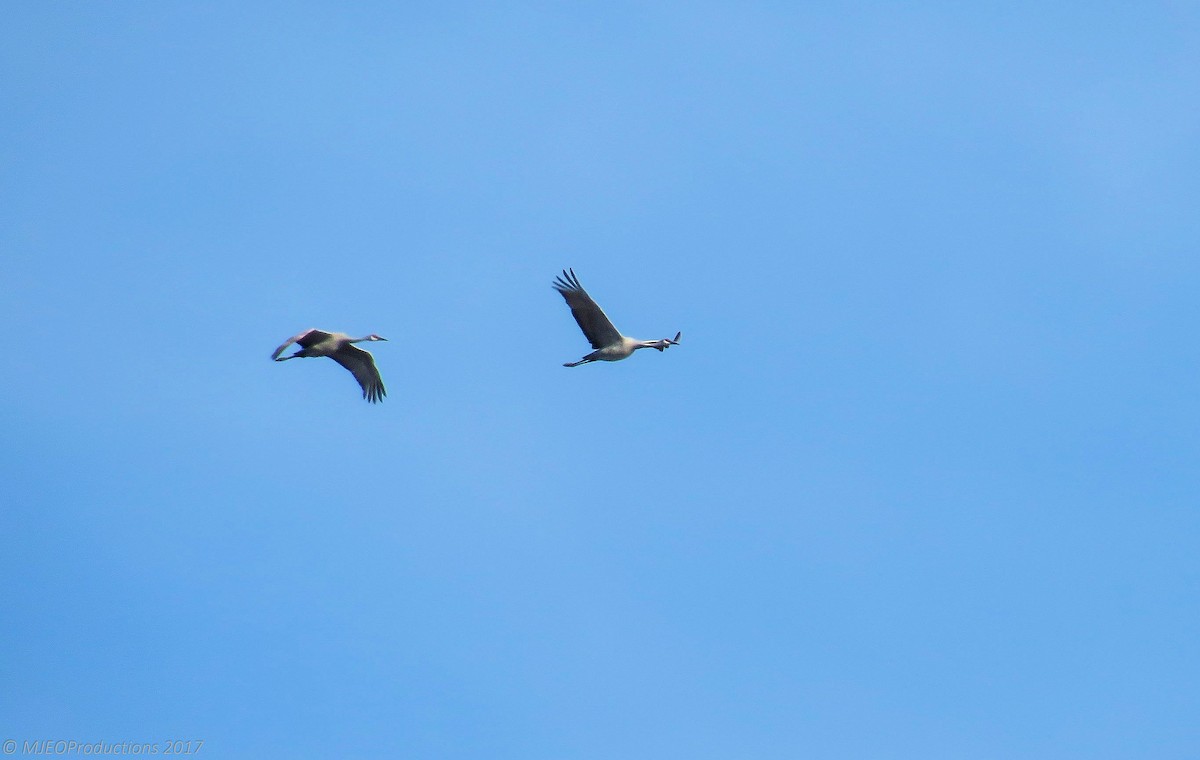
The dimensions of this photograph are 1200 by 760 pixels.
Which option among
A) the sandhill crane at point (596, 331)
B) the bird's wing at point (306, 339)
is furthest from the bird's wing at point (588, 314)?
the bird's wing at point (306, 339)

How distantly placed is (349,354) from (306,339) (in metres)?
3.06

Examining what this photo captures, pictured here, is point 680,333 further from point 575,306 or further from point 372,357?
point 372,357

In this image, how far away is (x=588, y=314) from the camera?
118 feet

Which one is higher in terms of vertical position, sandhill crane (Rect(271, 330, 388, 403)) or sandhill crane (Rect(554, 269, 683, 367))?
sandhill crane (Rect(271, 330, 388, 403))

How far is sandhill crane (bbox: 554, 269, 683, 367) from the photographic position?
35344 millimetres

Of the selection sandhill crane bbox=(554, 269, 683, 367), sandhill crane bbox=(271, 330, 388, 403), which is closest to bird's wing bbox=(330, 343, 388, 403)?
sandhill crane bbox=(271, 330, 388, 403)

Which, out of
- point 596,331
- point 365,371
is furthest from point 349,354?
point 596,331

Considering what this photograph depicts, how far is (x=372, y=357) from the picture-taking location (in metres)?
40.7

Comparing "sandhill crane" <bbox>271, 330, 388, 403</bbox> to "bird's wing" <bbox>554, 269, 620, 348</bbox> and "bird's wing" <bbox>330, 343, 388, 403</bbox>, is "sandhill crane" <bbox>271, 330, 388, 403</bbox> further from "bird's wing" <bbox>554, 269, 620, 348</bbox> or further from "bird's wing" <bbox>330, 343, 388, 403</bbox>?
"bird's wing" <bbox>554, 269, 620, 348</bbox>

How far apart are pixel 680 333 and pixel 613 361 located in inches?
99.6

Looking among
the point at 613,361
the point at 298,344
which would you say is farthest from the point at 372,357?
the point at 613,361

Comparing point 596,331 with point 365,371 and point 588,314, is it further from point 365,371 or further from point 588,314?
point 365,371

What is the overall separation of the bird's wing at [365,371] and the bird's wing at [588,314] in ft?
25.5

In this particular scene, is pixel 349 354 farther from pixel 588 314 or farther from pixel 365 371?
pixel 588 314
